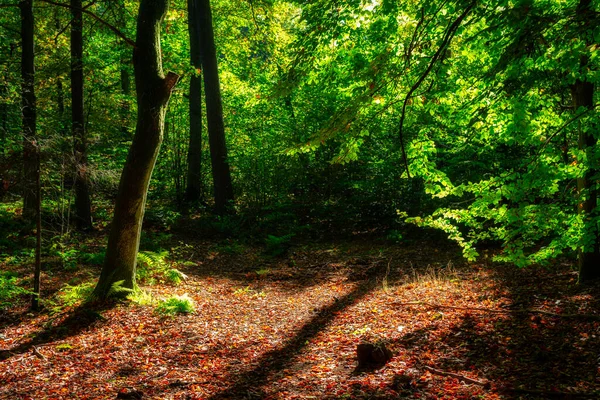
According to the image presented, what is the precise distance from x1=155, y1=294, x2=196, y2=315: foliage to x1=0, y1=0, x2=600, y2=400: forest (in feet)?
0.10

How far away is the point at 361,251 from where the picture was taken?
11.3 metres

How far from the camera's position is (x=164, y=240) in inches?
457

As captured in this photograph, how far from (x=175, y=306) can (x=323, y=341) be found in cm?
258

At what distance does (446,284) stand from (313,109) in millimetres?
8112

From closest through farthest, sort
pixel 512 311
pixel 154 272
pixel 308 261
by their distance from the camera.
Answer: pixel 512 311 < pixel 154 272 < pixel 308 261

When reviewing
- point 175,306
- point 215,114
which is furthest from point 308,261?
point 215,114

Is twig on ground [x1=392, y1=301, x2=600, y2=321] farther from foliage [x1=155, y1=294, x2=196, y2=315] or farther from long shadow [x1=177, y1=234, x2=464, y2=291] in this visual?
foliage [x1=155, y1=294, x2=196, y2=315]

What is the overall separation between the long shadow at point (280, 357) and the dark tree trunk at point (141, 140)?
306cm

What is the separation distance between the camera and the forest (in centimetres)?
407

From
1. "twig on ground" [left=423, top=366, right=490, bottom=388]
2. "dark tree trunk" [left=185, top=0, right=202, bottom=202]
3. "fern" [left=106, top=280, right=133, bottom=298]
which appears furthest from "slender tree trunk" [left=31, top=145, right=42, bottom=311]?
"dark tree trunk" [left=185, top=0, right=202, bottom=202]

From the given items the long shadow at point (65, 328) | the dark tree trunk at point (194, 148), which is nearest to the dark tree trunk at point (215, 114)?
the dark tree trunk at point (194, 148)

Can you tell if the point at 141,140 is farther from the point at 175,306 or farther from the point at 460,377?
the point at 460,377

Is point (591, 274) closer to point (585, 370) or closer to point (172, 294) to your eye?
point (585, 370)

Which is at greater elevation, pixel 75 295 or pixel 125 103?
pixel 125 103
